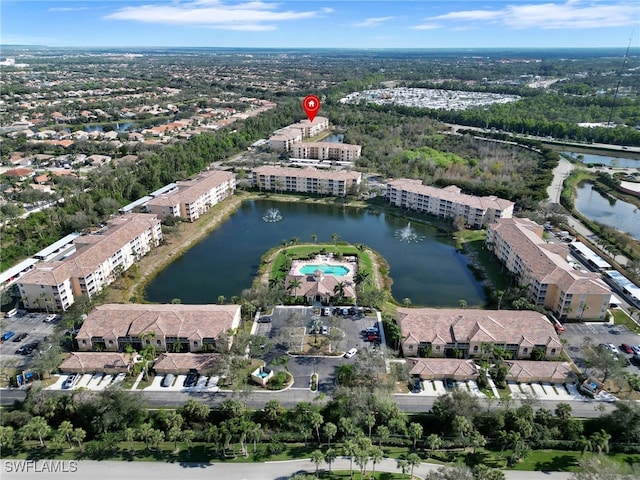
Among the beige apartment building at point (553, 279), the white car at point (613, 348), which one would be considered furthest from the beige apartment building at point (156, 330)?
the white car at point (613, 348)

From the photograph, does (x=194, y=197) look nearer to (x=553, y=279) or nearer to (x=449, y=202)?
(x=449, y=202)

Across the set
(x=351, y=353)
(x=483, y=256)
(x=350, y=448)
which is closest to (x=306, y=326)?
(x=351, y=353)

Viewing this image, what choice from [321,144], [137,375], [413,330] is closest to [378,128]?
[321,144]

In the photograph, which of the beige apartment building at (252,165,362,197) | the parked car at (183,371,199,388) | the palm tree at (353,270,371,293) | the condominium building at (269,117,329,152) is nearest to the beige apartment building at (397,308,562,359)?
the palm tree at (353,270,371,293)

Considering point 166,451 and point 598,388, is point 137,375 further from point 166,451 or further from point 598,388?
point 598,388

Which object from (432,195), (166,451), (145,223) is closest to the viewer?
(166,451)

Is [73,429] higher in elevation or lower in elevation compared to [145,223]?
lower
